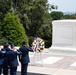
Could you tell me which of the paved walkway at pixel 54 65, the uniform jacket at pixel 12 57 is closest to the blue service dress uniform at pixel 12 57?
the uniform jacket at pixel 12 57

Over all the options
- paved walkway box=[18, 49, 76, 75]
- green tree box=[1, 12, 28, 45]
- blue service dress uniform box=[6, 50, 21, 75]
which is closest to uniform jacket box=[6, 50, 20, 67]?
blue service dress uniform box=[6, 50, 21, 75]

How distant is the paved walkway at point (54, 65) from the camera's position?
37.9 feet

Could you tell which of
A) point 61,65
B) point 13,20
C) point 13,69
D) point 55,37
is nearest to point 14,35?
point 13,20

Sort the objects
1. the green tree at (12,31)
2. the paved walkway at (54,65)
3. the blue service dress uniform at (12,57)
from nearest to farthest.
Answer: the blue service dress uniform at (12,57), the paved walkway at (54,65), the green tree at (12,31)

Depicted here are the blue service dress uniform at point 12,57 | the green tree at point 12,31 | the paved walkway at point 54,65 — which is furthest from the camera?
the green tree at point 12,31

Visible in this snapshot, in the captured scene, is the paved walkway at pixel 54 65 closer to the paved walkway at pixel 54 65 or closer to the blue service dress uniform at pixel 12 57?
the paved walkway at pixel 54 65

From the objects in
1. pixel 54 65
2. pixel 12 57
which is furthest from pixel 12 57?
pixel 54 65

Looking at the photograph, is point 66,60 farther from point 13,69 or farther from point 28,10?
point 28,10

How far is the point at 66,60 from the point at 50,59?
32.7 inches

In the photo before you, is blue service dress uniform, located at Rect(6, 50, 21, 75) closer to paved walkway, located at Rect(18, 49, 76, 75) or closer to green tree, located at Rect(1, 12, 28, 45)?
paved walkway, located at Rect(18, 49, 76, 75)

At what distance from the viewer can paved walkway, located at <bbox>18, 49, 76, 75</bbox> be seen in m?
11.6

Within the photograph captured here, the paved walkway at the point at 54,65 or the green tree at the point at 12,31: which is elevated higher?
the green tree at the point at 12,31

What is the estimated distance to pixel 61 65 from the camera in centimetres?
1308

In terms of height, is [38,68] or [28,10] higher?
[28,10]
